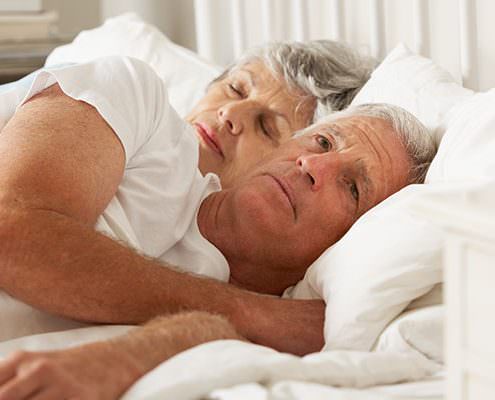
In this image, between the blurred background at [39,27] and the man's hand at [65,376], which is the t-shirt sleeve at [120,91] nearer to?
the man's hand at [65,376]

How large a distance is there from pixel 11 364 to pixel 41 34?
84.0 inches

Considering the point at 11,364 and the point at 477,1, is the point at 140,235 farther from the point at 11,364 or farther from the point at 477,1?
the point at 477,1

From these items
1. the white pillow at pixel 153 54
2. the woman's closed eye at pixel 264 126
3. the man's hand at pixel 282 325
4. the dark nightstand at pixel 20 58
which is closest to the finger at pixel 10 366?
the man's hand at pixel 282 325

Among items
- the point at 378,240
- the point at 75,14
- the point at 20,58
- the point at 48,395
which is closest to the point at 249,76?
the point at 378,240

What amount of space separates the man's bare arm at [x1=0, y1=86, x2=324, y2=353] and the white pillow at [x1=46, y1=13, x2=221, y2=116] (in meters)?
0.90

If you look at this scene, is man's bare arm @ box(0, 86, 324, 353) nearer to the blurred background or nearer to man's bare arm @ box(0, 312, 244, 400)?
man's bare arm @ box(0, 312, 244, 400)

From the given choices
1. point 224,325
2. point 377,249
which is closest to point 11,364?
point 224,325

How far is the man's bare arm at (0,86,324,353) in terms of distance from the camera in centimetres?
123

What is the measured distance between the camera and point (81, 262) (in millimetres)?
1232

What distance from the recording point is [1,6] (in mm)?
3027

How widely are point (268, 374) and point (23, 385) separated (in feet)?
0.74

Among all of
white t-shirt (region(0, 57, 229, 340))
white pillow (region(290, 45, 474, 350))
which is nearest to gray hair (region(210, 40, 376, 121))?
white t-shirt (region(0, 57, 229, 340))

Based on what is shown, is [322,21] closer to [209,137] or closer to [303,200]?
[209,137]

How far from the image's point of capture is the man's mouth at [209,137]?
6.25 ft
